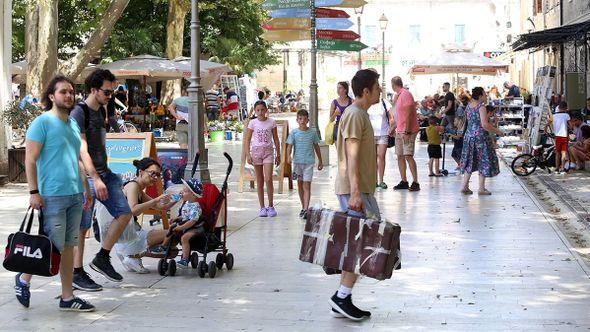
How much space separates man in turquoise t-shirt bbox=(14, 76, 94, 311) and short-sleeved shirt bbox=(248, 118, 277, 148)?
5963 mm

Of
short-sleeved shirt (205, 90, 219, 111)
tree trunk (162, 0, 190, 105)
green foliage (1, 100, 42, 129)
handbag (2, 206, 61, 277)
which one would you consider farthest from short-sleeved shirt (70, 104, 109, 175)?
tree trunk (162, 0, 190, 105)

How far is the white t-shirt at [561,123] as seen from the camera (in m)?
19.4

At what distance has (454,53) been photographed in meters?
32.7

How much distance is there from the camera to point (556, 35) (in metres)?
22.7

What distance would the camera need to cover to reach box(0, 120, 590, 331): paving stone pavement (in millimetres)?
7406

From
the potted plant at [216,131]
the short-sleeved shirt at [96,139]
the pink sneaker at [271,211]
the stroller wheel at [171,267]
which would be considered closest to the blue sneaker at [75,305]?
the short-sleeved shirt at [96,139]

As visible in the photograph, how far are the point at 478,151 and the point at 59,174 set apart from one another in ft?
30.6

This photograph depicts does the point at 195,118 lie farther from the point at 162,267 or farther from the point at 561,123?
the point at 561,123

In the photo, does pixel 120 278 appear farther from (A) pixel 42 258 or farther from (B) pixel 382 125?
(B) pixel 382 125

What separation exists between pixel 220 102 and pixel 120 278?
110ft

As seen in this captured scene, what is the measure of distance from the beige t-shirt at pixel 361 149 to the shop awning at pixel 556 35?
49.5 feet

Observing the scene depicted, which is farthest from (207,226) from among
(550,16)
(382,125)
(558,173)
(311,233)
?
(550,16)

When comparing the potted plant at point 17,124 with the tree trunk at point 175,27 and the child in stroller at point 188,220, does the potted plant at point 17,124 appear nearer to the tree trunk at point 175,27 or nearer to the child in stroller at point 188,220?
the child in stroller at point 188,220

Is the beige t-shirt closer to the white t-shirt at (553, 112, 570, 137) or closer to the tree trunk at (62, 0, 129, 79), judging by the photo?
the white t-shirt at (553, 112, 570, 137)
